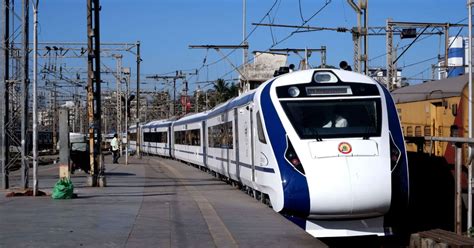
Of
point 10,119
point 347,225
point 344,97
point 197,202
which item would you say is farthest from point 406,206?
point 10,119

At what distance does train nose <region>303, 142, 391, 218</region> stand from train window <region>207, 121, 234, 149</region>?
8.71 meters

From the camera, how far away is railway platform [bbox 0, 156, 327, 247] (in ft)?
34.9

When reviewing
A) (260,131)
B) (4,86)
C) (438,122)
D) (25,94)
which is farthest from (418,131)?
(4,86)

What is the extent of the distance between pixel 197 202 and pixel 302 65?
6924mm

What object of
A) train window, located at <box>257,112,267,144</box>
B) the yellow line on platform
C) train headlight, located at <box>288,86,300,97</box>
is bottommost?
the yellow line on platform

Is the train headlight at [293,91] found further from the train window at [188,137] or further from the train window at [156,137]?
the train window at [156,137]

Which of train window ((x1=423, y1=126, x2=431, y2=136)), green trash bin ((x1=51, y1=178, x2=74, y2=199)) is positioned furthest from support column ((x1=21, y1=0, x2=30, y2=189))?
train window ((x1=423, y1=126, x2=431, y2=136))

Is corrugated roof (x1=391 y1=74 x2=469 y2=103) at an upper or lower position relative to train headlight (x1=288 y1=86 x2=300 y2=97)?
upper

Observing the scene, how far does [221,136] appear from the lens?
74.1 ft

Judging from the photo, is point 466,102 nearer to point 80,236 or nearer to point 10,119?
point 80,236

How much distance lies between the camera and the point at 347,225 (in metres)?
10.7

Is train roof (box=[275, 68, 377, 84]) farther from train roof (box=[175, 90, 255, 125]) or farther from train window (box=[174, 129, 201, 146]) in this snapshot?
train window (box=[174, 129, 201, 146])

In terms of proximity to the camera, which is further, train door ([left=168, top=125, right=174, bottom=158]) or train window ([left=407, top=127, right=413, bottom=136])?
train door ([left=168, top=125, right=174, bottom=158])

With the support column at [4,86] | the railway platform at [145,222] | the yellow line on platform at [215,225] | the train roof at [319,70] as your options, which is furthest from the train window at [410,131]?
the support column at [4,86]
